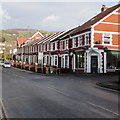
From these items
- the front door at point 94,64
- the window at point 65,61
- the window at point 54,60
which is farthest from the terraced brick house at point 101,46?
the window at point 54,60

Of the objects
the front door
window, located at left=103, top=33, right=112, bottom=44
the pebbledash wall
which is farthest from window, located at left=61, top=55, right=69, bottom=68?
window, located at left=103, top=33, right=112, bottom=44

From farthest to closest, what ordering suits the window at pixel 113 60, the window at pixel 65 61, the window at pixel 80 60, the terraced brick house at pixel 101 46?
the window at pixel 65 61, the window at pixel 80 60, the window at pixel 113 60, the terraced brick house at pixel 101 46

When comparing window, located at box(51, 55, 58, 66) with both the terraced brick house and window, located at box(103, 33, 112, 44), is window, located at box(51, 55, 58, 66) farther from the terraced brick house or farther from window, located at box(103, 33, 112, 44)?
window, located at box(103, 33, 112, 44)

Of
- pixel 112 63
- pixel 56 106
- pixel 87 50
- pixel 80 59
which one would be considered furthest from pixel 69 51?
pixel 56 106

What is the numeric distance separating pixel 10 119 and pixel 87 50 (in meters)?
22.4

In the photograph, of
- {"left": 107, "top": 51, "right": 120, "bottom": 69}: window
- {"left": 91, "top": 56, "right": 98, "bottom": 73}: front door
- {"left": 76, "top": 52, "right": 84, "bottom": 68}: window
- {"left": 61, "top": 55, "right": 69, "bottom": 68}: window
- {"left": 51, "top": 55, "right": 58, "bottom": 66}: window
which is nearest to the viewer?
{"left": 91, "top": 56, "right": 98, "bottom": 73}: front door

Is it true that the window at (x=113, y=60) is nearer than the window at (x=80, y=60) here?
Yes

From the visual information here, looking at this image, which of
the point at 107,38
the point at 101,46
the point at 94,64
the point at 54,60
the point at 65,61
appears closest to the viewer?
the point at 101,46

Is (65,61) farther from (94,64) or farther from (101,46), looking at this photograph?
(101,46)

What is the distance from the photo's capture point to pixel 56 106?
26.2ft

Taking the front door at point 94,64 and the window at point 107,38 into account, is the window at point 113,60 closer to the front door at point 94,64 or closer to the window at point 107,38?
the window at point 107,38

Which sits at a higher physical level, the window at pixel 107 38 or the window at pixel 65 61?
the window at pixel 107 38

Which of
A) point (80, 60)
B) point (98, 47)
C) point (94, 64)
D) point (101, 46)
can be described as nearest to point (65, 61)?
point (80, 60)

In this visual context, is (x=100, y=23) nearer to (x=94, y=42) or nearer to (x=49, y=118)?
(x=94, y=42)
